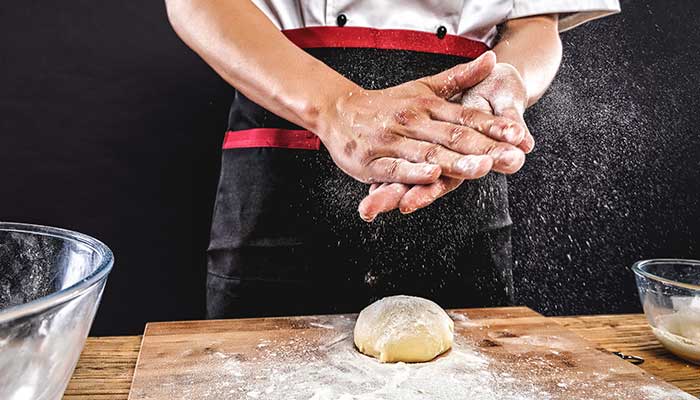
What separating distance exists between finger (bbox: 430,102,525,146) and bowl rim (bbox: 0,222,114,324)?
56 centimetres

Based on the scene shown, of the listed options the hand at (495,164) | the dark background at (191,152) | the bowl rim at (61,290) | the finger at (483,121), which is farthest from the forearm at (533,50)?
the bowl rim at (61,290)

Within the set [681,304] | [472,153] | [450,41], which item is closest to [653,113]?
[450,41]

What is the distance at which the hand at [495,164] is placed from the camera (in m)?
0.95

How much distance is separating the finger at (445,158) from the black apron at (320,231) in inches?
11.8

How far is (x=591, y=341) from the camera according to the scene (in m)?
1.10

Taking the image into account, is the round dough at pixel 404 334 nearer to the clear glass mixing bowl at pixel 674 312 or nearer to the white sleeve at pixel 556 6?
the clear glass mixing bowl at pixel 674 312

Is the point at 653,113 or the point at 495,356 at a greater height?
the point at 653,113

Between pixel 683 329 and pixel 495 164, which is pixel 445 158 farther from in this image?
pixel 683 329

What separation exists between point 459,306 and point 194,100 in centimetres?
87

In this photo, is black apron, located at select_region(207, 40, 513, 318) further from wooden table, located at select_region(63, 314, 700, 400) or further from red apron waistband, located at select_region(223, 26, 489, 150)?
wooden table, located at select_region(63, 314, 700, 400)

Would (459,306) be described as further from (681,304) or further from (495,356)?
(681,304)

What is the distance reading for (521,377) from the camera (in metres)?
0.93

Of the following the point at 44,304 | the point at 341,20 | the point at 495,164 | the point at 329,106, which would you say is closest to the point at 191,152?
the point at 341,20

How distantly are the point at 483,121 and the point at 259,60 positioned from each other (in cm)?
38
